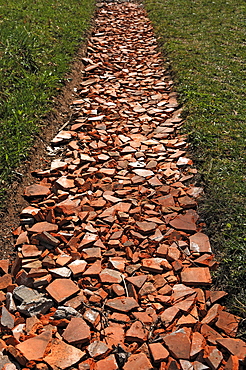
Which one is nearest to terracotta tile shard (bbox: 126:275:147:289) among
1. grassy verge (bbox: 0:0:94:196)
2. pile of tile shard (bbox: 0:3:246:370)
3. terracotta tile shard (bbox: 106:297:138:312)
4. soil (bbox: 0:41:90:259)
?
pile of tile shard (bbox: 0:3:246:370)

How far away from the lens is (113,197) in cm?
401

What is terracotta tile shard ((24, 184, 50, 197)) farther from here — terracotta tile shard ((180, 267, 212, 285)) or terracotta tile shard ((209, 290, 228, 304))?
terracotta tile shard ((209, 290, 228, 304))

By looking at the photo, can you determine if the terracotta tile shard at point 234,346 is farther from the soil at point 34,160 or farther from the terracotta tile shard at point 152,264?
the soil at point 34,160

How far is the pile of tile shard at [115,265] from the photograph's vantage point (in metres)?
2.51

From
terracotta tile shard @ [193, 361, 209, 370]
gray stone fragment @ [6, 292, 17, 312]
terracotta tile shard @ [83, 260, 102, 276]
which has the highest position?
terracotta tile shard @ [193, 361, 209, 370]

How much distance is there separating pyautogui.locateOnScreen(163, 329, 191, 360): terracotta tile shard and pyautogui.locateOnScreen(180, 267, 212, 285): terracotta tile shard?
50 centimetres

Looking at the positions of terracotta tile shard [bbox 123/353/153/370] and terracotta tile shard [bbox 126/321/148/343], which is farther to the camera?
terracotta tile shard [bbox 126/321/148/343]

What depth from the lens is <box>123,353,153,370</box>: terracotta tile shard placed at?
2404mm

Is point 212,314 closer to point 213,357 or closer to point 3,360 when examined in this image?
point 213,357

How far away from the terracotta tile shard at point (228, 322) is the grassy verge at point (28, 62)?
2504mm

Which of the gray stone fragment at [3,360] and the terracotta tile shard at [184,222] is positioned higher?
the terracotta tile shard at [184,222]

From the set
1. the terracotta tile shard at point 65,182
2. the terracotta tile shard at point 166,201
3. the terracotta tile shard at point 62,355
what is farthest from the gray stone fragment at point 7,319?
the terracotta tile shard at point 166,201

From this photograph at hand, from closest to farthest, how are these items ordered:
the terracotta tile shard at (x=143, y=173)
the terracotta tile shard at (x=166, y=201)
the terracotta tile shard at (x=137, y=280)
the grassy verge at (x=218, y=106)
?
1. the terracotta tile shard at (x=137, y=280)
2. the grassy verge at (x=218, y=106)
3. the terracotta tile shard at (x=166, y=201)
4. the terracotta tile shard at (x=143, y=173)

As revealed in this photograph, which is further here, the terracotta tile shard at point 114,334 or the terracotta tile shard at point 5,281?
the terracotta tile shard at point 5,281
